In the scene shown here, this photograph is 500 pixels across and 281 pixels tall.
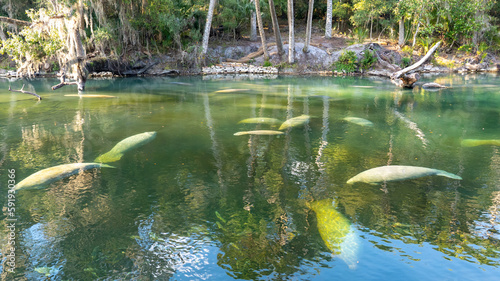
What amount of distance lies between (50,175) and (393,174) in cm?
551

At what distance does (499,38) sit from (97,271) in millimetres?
35120

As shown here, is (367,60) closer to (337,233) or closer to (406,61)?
(406,61)

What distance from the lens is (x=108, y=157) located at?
23.6 ft

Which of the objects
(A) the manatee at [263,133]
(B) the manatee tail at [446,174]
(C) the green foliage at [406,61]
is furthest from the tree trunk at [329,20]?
(B) the manatee tail at [446,174]

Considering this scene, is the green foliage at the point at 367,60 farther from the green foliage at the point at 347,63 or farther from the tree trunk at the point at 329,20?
the tree trunk at the point at 329,20

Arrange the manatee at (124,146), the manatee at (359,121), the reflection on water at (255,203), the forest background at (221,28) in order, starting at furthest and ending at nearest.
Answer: the forest background at (221,28) → the manatee at (359,121) → the manatee at (124,146) → the reflection on water at (255,203)

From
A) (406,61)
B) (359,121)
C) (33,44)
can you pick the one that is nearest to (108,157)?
(359,121)

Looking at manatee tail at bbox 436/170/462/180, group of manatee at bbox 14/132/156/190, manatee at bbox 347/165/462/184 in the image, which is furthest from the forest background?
manatee tail at bbox 436/170/462/180

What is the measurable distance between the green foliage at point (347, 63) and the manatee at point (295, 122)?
18.5 m

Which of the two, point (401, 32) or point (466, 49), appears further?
point (401, 32)

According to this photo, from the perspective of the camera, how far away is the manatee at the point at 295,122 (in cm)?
974

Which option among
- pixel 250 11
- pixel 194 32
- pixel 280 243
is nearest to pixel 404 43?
pixel 250 11

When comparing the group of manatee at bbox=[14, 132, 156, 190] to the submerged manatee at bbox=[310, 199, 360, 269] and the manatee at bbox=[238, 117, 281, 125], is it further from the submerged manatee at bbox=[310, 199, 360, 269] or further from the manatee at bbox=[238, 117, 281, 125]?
the submerged manatee at bbox=[310, 199, 360, 269]

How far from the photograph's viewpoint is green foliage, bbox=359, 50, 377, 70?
27.8m
